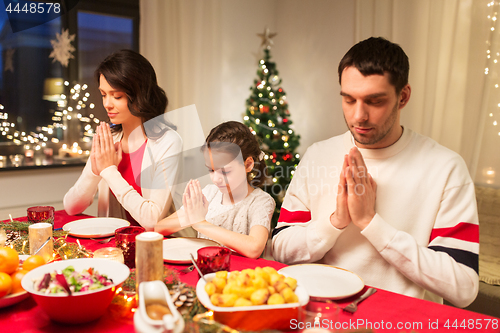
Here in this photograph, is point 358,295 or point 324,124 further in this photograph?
point 324,124

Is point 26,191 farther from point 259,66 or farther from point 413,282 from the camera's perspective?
point 413,282

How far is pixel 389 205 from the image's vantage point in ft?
4.85

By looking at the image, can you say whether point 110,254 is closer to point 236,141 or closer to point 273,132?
point 236,141

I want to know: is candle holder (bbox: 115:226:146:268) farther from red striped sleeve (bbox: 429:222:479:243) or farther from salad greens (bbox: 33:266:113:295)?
red striped sleeve (bbox: 429:222:479:243)

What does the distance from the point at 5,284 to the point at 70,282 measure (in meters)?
0.19

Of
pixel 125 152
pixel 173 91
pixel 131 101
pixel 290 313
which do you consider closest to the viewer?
pixel 290 313

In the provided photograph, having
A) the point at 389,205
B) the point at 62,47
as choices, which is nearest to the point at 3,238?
the point at 389,205

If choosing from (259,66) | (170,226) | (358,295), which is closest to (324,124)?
(259,66)

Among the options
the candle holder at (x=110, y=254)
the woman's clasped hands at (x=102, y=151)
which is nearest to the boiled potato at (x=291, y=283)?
Result: the candle holder at (x=110, y=254)

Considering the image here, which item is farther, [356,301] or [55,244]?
[55,244]

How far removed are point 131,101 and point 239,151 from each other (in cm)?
67

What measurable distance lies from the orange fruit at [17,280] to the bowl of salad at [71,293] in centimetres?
7

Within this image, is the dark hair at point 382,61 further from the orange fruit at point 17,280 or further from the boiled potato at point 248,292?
the orange fruit at point 17,280

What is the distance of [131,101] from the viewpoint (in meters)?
1.98
